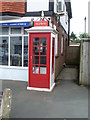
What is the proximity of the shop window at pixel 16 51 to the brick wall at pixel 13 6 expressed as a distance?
141 centimetres

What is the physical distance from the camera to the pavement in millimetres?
4641

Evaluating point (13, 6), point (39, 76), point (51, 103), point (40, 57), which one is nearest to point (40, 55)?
point (40, 57)

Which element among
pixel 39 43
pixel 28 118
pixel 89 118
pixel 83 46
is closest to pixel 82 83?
pixel 83 46

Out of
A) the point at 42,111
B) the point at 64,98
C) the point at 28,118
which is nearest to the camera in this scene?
the point at 28,118

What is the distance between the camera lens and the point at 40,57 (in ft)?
23.1

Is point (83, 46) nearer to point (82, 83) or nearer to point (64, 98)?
point (82, 83)

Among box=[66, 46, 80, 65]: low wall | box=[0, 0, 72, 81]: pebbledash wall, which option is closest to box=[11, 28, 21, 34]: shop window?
box=[0, 0, 72, 81]: pebbledash wall

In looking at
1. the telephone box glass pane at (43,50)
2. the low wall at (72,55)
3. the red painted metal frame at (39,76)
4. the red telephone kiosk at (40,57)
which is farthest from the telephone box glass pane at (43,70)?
the low wall at (72,55)

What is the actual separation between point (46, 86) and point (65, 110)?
85.1 inches

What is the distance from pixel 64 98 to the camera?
6.06 metres

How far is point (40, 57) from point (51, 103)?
2190 mm

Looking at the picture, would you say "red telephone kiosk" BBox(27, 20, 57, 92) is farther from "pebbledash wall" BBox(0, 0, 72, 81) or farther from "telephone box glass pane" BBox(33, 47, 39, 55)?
"pebbledash wall" BBox(0, 0, 72, 81)

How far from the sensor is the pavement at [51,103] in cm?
464

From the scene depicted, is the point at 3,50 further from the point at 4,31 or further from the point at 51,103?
the point at 51,103
